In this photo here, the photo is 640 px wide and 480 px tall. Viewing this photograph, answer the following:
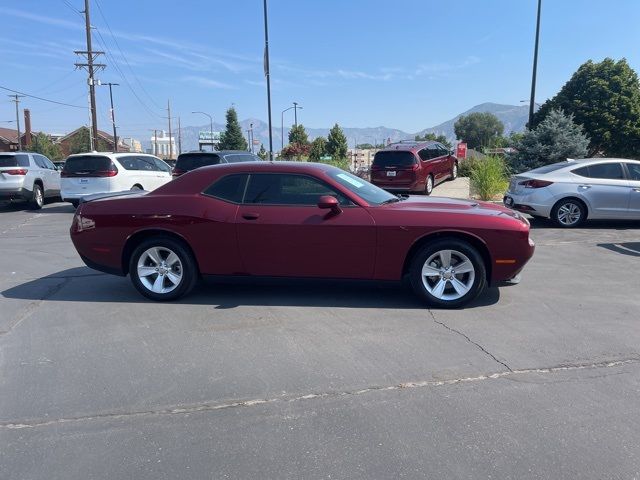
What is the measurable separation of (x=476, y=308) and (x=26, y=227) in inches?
437

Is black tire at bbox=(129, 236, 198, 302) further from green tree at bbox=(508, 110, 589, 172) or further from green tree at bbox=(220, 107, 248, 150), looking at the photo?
green tree at bbox=(220, 107, 248, 150)

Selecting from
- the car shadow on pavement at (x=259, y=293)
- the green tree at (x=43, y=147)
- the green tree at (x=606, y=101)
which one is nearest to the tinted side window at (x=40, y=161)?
the car shadow on pavement at (x=259, y=293)

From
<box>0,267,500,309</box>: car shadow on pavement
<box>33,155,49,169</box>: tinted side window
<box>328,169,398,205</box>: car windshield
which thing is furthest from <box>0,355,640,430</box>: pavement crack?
<box>33,155,49,169</box>: tinted side window

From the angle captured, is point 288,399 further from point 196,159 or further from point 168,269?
point 196,159

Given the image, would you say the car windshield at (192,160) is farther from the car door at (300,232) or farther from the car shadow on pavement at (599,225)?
the car door at (300,232)

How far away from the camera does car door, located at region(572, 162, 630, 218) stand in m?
10.2

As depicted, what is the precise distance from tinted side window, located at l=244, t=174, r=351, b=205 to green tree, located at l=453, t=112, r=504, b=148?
11408 centimetres

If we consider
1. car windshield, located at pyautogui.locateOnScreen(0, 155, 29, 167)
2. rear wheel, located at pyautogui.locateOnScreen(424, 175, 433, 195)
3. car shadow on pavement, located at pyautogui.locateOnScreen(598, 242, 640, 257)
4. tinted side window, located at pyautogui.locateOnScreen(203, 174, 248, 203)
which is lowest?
car shadow on pavement, located at pyautogui.locateOnScreen(598, 242, 640, 257)

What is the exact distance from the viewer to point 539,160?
18094 mm

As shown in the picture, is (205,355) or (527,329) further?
(527,329)

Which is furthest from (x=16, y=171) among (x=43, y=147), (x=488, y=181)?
(x=43, y=147)

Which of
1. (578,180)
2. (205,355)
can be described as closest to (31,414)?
(205,355)

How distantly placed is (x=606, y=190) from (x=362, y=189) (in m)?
6.79

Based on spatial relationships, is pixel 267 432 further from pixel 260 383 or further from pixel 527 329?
pixel 527 329
